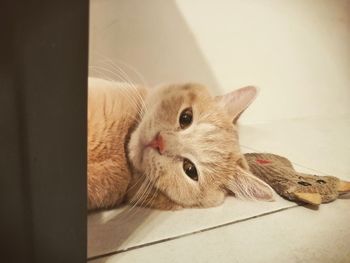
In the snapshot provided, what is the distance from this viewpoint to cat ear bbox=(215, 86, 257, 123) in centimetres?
95

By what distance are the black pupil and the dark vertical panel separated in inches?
14.2

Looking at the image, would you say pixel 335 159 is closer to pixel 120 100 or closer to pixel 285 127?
pixel 285 127

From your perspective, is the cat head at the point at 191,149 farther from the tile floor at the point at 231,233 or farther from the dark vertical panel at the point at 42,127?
the dark vertical panel at the point at 42,127

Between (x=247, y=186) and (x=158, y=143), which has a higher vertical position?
(x=158, y=143)

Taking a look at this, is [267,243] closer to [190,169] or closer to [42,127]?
[190,169]

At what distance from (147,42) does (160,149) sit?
9.9 inches

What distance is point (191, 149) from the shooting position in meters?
0.87

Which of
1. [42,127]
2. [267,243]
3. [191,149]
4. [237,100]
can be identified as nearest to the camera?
[42,127]

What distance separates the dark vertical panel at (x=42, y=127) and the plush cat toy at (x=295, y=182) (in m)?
0.60

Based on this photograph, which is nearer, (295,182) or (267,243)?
(267,243)

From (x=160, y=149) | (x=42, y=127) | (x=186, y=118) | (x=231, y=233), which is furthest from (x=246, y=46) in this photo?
(x=42, y=127)

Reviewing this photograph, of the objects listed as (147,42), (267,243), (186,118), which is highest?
(147,42)

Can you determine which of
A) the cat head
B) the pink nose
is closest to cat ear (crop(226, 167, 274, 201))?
the cat head

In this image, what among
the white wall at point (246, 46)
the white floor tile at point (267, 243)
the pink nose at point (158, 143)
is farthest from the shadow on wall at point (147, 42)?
the white floor tile at point (267, 243)
